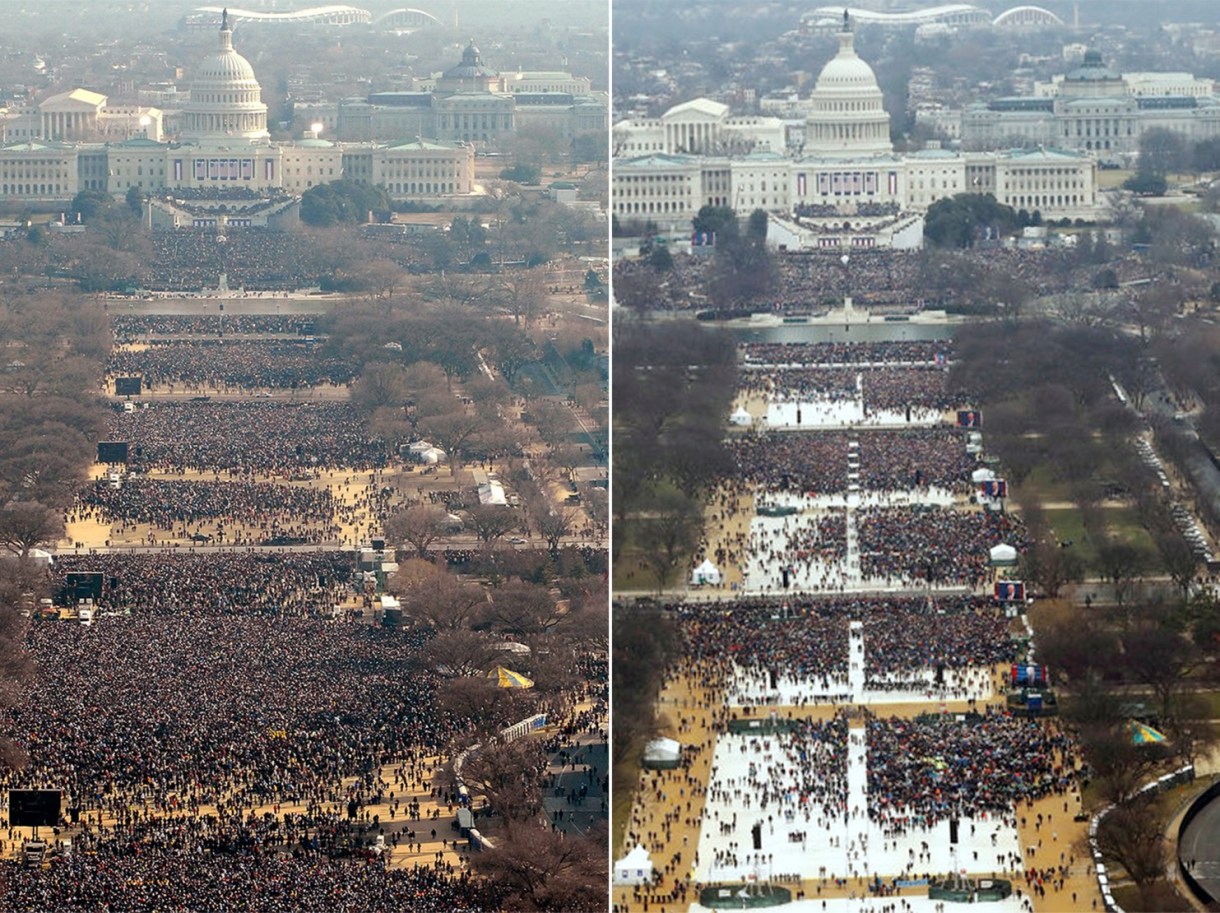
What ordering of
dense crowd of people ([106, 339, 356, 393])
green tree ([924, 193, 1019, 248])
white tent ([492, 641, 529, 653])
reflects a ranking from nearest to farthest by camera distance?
white tent ([492, 641, 529, 653]), dense crowd of people ([106, 339, 356, 393]), green tree ([924, 193, 1019, 248])

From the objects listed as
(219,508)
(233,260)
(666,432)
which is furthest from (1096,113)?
(219,508)

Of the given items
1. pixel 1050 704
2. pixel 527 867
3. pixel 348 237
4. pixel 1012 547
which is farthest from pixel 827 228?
pixel 527 867

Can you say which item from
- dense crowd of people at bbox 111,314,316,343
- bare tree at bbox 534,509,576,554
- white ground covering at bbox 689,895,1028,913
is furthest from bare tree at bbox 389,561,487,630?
dense crowd of people at bbox 111,314,316,343

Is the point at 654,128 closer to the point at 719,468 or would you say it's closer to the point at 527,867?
the point at 719,468

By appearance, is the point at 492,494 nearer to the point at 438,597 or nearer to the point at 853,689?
the point at 438,597

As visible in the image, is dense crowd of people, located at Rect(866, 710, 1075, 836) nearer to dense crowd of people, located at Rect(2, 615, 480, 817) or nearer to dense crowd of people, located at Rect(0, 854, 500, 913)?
dense crowd of people, located at Rect(2, 615, 480, 817)

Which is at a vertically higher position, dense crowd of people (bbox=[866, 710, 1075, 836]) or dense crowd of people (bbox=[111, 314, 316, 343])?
dense crowd of people (bbox=[866, 710, 1075, 836])

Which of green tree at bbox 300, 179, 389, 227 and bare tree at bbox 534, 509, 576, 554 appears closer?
bare tree at bbox 534, 509, 576, 554
